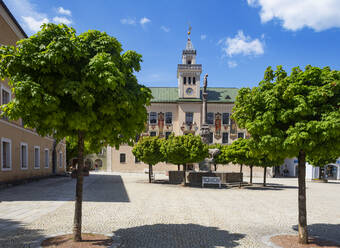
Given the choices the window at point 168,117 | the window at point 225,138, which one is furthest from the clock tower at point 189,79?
the window at point 225,138

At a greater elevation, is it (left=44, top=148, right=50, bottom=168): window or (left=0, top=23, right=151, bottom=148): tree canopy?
(left=0, top=23, right=151, bottom=148): tree canopy

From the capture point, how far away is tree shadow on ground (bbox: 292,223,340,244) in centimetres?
791

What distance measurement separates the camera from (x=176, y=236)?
7.63 m

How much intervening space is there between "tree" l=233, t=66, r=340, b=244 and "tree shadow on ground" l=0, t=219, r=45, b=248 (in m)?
5.64

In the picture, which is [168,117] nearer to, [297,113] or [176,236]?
[176,236]

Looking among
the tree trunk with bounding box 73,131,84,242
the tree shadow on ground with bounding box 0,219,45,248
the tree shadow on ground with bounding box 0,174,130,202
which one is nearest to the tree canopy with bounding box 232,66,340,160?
the tree trunk with bounding box 73,131,84,242

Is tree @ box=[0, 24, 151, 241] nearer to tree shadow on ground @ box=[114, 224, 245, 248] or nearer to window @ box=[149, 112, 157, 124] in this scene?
tree shadow on ground @ box=[114, 224, 245, 248]

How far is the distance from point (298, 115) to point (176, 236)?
13.7 feet

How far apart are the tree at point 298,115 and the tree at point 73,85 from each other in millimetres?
2777

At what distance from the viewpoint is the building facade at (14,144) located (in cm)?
1877

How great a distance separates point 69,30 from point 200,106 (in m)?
43.0

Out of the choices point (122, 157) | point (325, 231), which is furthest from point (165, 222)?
point (122, 157)

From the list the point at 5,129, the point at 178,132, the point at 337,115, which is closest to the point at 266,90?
the point at 337,115

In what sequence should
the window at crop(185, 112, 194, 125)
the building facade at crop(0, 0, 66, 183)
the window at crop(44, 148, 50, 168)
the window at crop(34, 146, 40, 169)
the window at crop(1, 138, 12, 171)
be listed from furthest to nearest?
1. the window at crop(185, 112, 194, 125)
2. the window at crop(44, 148, 50, 168)
3. the window at crop(34, 146, 40, 169)
4. the window at crop(1, 138, 12, 171)
5. the building facade at crop(0, 0, 66, 183)
